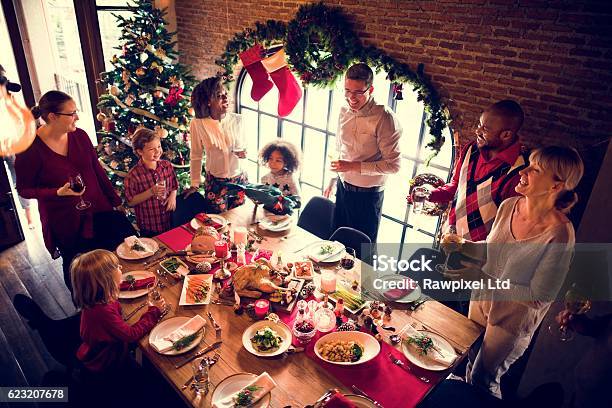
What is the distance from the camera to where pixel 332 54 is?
3775mm

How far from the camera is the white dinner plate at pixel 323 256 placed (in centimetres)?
273

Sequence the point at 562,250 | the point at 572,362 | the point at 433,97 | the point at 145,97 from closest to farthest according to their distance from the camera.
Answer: the point at 562,250, the point at 572,362, the point at 433,97, the point at 145,97

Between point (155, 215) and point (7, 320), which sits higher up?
point (155, 215)

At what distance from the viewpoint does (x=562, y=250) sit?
6.66ft

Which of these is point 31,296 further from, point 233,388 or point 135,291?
point 233,388

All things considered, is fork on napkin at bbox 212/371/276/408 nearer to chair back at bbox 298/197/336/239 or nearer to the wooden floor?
chair back at bbox 298/197/336/239

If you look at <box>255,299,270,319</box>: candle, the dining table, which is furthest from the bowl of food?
<box>255,299,270,319</box>: candle

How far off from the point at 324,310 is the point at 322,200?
4.96 ft

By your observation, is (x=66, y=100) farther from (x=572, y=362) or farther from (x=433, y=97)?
(x=572, y=362)

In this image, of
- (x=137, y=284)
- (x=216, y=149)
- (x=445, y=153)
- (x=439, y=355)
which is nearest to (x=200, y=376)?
(x=137, y=284)

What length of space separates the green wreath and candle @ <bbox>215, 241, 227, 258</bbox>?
6.88ft

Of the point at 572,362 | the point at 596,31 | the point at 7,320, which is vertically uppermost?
the point at 596,31

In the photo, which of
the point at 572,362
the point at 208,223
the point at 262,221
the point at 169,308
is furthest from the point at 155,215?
the point at 572,362

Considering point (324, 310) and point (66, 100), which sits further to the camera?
point (66, 100)
